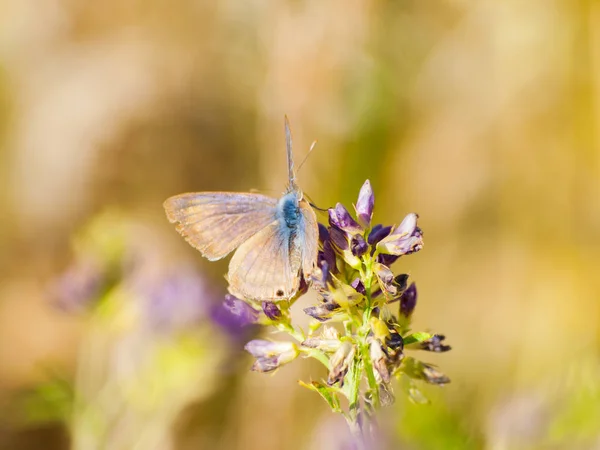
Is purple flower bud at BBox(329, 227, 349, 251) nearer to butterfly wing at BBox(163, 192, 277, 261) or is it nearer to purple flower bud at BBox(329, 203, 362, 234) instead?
purple flower bud at BBox(329, 203, 362, 234)

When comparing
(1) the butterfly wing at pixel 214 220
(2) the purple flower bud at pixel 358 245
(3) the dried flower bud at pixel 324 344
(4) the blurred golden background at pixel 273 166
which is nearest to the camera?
(3) the dried flower bud at pixel 324 344

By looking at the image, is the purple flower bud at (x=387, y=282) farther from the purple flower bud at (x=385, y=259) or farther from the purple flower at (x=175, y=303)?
the purple flower at (x=175, y=303)

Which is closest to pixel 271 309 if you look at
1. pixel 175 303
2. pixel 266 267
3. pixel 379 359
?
pixel 266 267

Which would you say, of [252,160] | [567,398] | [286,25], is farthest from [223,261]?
[567,398]

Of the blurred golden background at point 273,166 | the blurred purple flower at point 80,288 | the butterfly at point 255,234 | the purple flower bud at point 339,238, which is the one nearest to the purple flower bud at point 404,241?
the purple flower bud at point 339,238

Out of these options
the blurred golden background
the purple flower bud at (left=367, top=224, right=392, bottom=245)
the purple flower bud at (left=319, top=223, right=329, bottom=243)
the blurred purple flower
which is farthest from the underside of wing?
the blurred purple flower

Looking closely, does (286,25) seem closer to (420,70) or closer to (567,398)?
(420,70)

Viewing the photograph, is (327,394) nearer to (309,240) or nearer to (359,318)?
(359,318)
